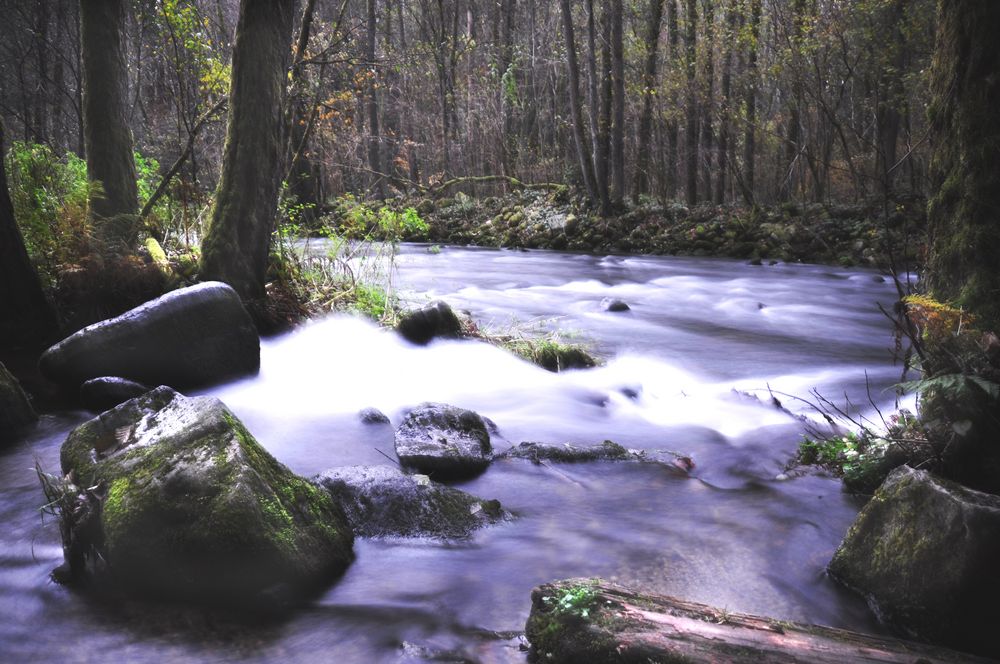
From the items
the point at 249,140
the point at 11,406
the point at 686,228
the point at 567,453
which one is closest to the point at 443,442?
the point at 567,453

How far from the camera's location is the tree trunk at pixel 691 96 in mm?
20922

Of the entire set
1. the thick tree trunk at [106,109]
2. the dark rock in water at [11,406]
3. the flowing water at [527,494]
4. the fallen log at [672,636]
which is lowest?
the flowing water at [527,494]

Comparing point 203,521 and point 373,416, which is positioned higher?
point 203,521

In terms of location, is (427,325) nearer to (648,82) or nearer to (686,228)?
(686,228)

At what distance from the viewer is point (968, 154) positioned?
13.6ft

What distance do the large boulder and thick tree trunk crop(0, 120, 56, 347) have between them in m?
3.89

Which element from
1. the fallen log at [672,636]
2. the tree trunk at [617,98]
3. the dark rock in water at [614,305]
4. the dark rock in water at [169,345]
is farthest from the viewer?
the tree trunk at [617,98]

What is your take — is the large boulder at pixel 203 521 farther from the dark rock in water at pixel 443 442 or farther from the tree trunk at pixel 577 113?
the tree trunk at pixel 577 113

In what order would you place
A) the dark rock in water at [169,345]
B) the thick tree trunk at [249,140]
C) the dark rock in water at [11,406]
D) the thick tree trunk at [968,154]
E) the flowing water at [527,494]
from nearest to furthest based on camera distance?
the flowing water at [527,494] < the thick tree trunk at [968,154] < the dark rock in water at [11,406] < the dark rock in water at [169,345] < the thick tree trunk at [249,140]

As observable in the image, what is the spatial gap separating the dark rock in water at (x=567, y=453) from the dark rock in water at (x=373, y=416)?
1.30 metres

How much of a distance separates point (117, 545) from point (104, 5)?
8.15m

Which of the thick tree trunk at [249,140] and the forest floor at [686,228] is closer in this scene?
the thick tree trunk at [249,140]

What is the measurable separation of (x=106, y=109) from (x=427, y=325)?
16.0ft

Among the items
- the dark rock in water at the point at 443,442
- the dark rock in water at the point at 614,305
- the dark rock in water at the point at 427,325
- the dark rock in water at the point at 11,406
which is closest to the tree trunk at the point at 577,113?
the dark rock in water at the point at 614,305
